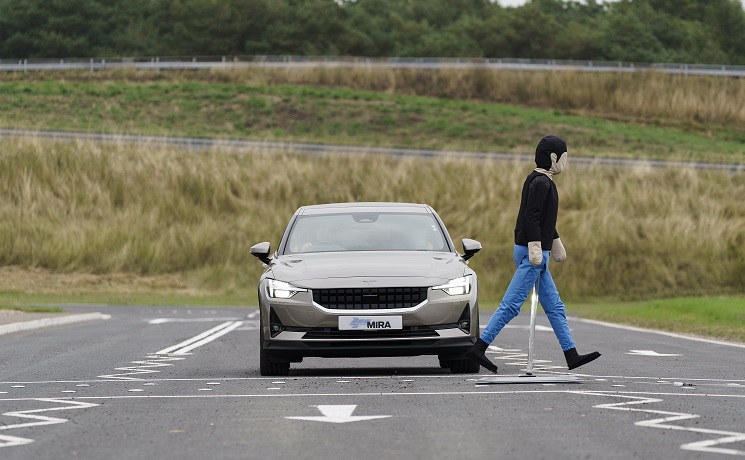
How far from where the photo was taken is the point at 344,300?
1449 cm

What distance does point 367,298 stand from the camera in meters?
14.5

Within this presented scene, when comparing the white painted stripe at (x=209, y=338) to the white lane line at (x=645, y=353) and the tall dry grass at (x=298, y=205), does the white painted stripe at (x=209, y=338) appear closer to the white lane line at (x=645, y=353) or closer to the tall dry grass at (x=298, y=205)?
the white lane line at (x=645, y=353)

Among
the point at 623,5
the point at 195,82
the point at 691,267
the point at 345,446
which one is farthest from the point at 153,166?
the point at 623,5

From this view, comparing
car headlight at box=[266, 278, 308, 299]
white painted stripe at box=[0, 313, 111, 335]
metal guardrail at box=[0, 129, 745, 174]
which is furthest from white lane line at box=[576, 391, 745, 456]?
metal guardrail at box=[0, 129, 745, 174]

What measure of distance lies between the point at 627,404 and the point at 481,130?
5384 centimetres

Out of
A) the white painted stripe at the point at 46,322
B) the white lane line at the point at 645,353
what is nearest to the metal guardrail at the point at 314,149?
the white painted stripe at the point at 46,322

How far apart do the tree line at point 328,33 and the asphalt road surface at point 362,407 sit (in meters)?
88.9

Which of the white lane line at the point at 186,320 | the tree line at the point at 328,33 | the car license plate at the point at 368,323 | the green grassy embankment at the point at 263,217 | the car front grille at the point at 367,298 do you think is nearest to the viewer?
the car license plate at the point at 368,323

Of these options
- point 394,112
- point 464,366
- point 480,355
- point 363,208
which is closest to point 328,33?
point 394,112

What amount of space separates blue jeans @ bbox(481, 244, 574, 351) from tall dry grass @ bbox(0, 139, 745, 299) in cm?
2840

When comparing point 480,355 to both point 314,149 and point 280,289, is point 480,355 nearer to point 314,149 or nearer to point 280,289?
point 280,289

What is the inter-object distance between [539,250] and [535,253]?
1.9 inches

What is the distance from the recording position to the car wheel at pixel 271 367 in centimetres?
1480

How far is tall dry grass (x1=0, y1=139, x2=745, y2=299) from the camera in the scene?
43875 mm
